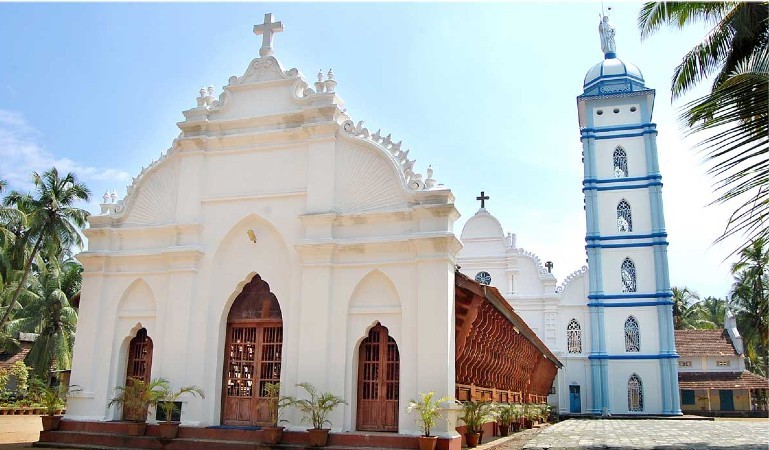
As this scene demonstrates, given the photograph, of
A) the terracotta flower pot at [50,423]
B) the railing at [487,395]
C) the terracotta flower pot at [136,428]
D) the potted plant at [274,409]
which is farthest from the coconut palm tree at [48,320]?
the potted plant at [274,409]

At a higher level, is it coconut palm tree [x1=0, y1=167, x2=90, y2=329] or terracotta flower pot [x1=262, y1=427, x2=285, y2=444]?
coconut palm tree [x1=0, y1=167, x2=90, y2=329]

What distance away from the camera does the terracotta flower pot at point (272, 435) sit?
12.7 m

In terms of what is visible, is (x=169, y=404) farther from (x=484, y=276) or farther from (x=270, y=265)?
(x=484, y=276)

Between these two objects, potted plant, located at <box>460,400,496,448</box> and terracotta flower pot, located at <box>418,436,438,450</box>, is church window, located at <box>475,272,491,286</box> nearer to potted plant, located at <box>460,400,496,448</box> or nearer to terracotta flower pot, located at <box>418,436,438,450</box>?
potted plant, located at <box>460,400,496,448</box>

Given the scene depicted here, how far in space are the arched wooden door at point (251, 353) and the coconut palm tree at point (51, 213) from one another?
19.3m

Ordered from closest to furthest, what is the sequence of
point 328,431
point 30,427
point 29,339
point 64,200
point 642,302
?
point 328,431 < point 30,427 < point 64,200 < point 642,302 < point 29,339

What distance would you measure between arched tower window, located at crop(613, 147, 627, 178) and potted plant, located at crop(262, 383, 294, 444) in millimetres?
27792

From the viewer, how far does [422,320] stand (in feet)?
42.1

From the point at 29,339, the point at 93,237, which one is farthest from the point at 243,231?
the point at 29,339

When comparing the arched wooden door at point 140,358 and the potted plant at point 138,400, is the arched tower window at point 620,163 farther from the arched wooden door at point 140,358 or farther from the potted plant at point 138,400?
the potted plant at point 138,400

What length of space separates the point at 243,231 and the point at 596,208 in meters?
25.1

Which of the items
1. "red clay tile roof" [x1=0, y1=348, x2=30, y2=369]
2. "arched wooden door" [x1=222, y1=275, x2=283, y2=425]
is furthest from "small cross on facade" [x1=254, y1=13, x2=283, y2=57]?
"red clay tile roof" [x1=0, y1=348, x2=30, y2=369]

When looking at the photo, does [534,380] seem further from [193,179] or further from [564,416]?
[193,179]

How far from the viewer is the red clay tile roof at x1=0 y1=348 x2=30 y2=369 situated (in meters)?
35.2
